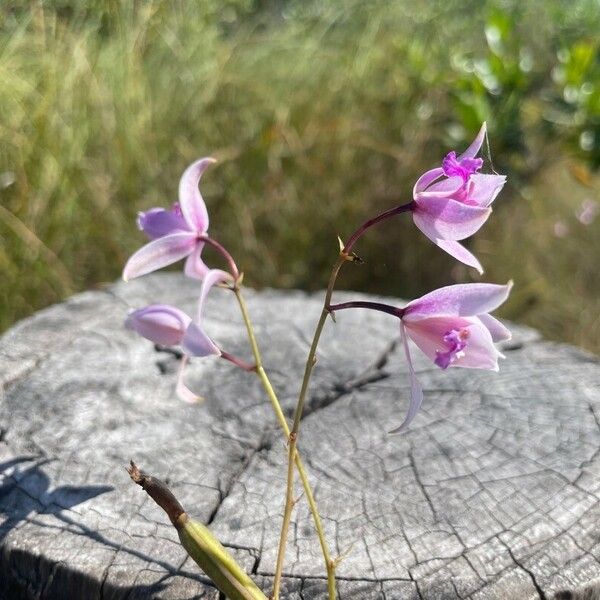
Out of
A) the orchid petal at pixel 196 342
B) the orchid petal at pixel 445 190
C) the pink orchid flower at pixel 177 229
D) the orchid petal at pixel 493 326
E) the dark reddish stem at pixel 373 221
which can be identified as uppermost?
the orchid petal at pixel 445 190

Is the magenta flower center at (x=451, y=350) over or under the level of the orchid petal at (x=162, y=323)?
over

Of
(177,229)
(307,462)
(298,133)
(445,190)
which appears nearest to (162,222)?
(177,229)

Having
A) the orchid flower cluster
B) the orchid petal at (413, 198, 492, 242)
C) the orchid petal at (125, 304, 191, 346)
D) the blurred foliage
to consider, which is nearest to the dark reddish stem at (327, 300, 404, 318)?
the orchid flower cluster

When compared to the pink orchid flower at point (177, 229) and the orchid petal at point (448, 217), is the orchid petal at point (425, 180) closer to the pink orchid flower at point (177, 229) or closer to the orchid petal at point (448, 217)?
the orchid petal at point (448, 217)

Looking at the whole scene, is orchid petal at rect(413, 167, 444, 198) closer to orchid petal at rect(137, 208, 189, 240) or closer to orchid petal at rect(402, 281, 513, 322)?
orchid petal at rect(402, 281, 513, 322)

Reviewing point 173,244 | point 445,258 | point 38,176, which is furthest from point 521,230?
point 173,244

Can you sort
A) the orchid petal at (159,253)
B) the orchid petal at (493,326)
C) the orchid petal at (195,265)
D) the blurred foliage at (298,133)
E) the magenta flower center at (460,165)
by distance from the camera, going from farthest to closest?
1. the blurred foliage at (298,133)
2. the orchid petal at (195,265)
3. the orchid petal at (159,253)
4. the orchid petal at (493,326)
5. the magenta flower center at (460,165)

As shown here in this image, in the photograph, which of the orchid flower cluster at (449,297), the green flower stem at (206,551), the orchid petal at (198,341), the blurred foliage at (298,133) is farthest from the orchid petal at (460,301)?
the blurred foliage at (298,133)

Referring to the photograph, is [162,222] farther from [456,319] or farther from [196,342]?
[456,319]
